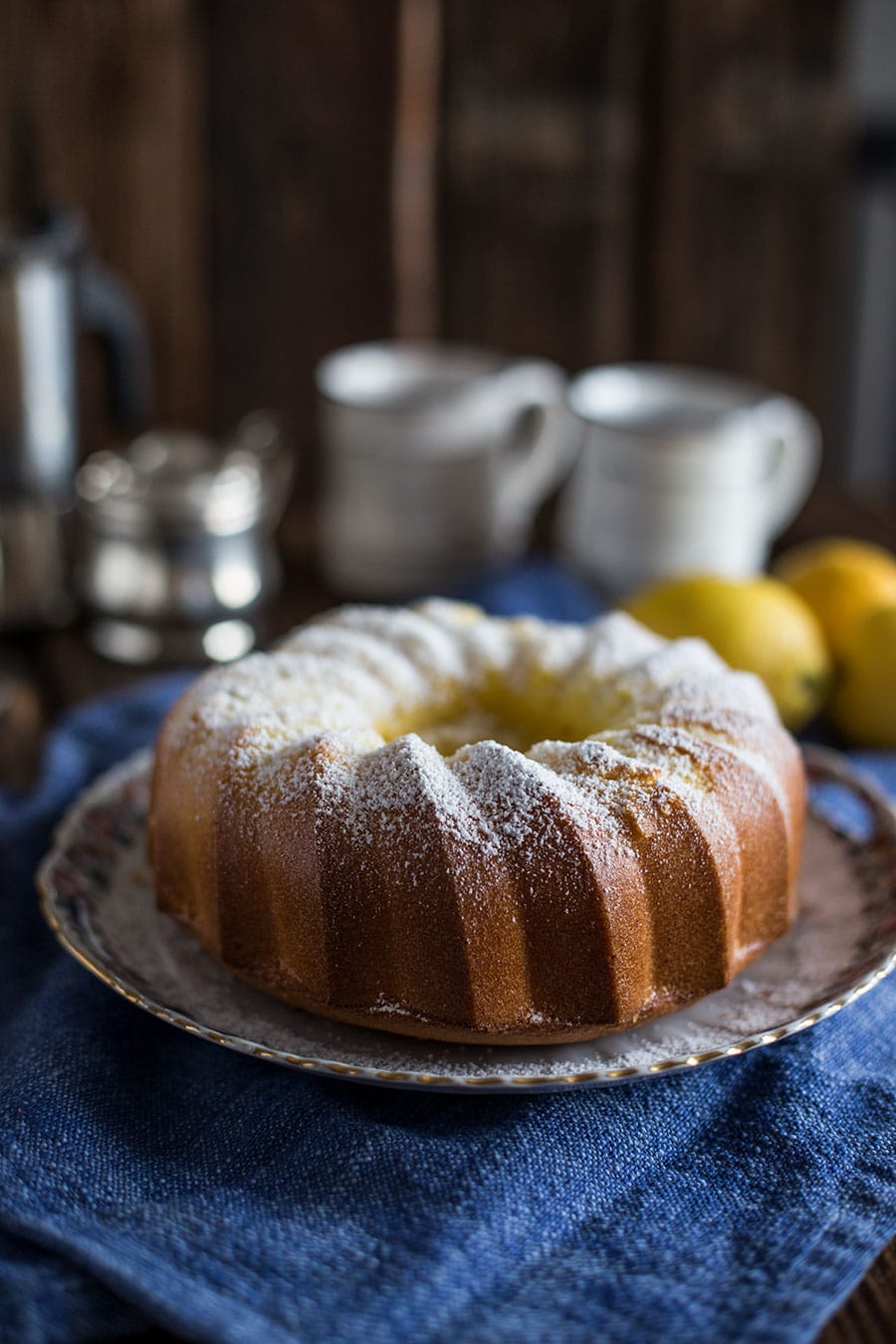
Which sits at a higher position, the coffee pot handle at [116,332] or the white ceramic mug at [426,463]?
Result: the coffee pot handle at [116,332]

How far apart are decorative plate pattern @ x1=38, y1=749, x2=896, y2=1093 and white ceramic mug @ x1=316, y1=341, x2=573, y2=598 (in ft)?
2.14

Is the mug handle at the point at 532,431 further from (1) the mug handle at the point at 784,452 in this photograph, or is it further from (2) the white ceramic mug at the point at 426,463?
(1) the mug handle at the point at 784,452

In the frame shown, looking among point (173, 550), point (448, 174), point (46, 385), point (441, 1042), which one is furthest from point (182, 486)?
point (448, 174)

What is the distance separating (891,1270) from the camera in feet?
2.38

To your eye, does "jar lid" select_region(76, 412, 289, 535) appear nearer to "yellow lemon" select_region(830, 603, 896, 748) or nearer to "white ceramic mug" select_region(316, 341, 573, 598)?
"white ceramic mug" select_region(316, 341, 573, 598)

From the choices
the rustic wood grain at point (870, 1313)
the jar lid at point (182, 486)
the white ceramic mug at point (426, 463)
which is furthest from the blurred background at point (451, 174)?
the rustic wood grain at point (870, 1313)

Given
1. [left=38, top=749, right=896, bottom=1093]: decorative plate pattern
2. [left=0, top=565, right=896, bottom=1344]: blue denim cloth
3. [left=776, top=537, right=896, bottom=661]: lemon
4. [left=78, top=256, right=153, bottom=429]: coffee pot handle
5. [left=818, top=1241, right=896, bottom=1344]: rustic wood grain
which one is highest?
[left=78, top=256, right=153, bottom=429]: coffee pot handle

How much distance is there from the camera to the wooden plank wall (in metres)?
2.23

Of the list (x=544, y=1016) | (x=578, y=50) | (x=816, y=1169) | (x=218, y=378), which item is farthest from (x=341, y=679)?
(x=578, y=50)

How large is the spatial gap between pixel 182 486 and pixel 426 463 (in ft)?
0.93

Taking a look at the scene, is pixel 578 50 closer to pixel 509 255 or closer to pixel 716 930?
pixel 509 255

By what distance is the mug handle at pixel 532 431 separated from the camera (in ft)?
5.49

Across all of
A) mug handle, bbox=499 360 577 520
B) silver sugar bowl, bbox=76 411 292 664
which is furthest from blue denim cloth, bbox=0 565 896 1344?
mug handle, bbox=499 360 577 520

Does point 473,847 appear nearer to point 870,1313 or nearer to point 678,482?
point 870,1313
